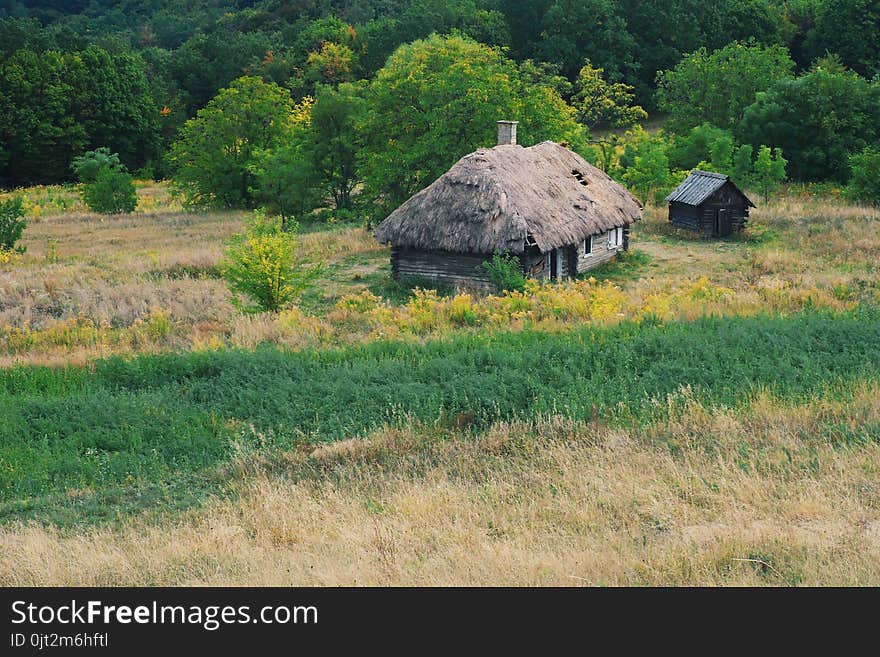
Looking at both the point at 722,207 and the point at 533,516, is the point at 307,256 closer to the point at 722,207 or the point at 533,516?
the point at 722,207

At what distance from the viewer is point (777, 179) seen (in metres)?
34.1

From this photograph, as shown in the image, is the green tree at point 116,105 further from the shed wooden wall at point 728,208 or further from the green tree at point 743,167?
the shed wooden wall at point 728,208

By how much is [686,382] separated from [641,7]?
2092 inches

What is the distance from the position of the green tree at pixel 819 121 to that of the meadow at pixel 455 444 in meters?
22.0

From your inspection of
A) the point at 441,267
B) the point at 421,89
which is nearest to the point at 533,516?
the point at 441,267

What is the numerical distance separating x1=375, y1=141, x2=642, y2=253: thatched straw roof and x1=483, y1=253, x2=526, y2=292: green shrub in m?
0.41

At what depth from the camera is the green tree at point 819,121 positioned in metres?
37.3

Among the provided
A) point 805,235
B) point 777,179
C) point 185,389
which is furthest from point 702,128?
point 185,389

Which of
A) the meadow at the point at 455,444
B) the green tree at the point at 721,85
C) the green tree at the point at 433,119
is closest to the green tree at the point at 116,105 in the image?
the green tree at the point at 433,119

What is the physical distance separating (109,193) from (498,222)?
24.0 metres

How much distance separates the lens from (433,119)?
29.9m

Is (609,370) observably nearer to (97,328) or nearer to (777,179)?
(97,328)

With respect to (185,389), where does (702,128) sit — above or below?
above

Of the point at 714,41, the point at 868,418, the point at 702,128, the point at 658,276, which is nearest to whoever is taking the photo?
the point at 868,418
